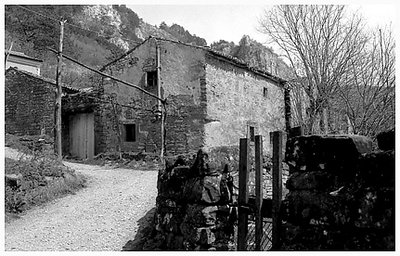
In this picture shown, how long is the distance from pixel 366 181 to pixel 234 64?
11.6 m

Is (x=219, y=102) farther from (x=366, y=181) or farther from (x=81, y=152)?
(x=366, y=181)

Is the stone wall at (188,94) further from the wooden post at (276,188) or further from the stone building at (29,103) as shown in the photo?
the wooden post at (276,188)

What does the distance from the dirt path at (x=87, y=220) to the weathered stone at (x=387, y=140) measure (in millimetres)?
4241

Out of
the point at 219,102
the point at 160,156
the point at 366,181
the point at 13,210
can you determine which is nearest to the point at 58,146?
the point at 160,156

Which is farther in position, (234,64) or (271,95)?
(271,95)

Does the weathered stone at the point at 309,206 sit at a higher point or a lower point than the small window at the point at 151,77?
lower

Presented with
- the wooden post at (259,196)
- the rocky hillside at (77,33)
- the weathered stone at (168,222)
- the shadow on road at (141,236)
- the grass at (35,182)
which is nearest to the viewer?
the wooden post at (259,196)

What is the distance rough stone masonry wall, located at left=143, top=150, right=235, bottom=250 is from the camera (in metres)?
4.51

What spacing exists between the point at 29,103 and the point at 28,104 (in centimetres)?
8

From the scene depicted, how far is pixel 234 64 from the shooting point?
14484 mm

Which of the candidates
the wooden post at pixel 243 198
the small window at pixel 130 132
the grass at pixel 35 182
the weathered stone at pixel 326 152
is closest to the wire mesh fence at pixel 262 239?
the wooden post at pixel 243 198

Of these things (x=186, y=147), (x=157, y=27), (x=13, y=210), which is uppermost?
(x=157, y=27)

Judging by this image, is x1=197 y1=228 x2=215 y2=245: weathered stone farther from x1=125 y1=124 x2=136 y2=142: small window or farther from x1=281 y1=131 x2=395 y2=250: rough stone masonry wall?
x1=125 y1=124 x2=136 y2=142: small window

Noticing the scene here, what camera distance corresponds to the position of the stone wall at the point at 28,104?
15.4 m
